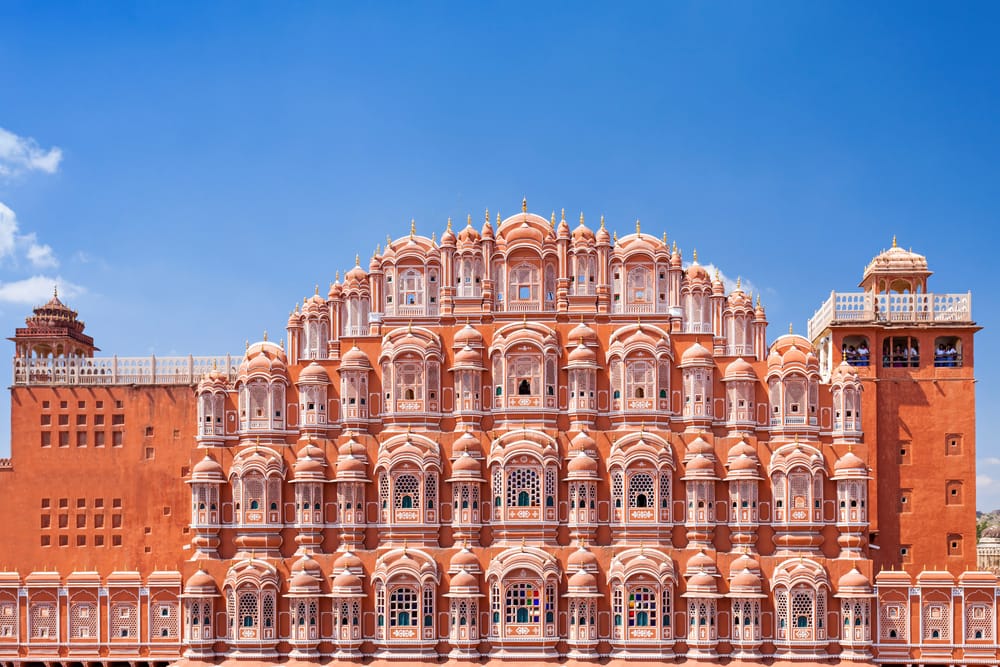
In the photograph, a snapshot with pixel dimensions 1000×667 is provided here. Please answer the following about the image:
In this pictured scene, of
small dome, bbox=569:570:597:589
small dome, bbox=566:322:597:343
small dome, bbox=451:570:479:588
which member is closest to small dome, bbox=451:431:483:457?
small dome, bbox=451:570:479:588

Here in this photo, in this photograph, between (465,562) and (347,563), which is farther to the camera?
(347,563)

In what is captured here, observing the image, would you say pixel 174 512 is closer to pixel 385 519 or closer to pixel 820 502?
pixel 385 519

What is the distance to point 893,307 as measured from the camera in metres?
51.3

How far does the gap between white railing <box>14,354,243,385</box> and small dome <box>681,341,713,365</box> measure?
851 inches

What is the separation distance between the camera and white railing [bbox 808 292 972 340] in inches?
2000

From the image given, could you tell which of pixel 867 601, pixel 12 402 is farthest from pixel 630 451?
pixel 12 402

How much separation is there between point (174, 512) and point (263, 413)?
8735 mm

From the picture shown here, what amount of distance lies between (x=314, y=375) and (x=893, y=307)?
26.0m

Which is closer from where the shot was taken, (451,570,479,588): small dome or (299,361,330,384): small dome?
(451,570,479,588): small dome

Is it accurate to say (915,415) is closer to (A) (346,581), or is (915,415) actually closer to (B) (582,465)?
(B) (582,465)

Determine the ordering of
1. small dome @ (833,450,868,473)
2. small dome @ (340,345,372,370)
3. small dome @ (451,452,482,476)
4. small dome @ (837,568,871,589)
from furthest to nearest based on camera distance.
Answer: small dome @ (340,345,372,370) < small dome @ (451,452,482,476) < small dome @ (833,450,868,473) < small dome @ (837,568,871,589)

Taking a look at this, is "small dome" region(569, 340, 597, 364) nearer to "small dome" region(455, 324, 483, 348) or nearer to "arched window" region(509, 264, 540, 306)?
"arched window" region(509, 264, 540, 306)

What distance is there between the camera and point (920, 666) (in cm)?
4559

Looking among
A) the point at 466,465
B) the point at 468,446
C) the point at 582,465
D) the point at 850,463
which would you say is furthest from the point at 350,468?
the point at 850,463
